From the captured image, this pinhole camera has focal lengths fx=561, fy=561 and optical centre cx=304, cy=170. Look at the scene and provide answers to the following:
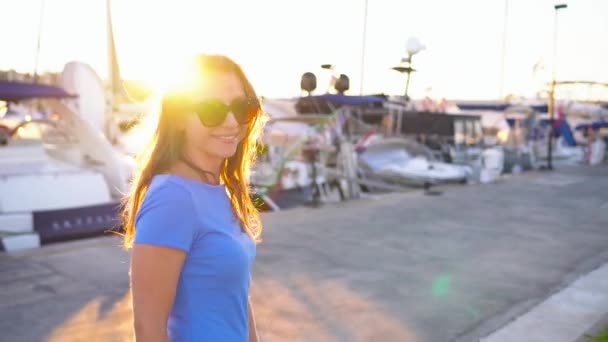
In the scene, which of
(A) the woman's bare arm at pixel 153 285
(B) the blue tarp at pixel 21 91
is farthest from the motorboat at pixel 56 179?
(A) the woman's bare arm at pixel 153 285

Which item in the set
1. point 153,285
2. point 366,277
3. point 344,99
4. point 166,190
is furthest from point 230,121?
point 344,99

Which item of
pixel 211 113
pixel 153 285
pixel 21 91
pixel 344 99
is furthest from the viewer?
pixel 344 99

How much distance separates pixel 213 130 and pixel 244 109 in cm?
12

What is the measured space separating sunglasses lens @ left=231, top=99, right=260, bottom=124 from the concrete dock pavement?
2913 mm

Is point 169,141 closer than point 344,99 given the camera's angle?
Yes

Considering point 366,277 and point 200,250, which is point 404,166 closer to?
point 366,277

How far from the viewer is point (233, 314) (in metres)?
1.66

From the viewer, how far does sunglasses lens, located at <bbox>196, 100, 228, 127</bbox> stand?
162 cm

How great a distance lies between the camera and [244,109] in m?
1.71

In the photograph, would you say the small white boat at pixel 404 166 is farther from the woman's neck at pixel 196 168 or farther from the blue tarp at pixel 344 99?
the woman's neck at pixel 196 168

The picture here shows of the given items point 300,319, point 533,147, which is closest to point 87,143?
point 300,319

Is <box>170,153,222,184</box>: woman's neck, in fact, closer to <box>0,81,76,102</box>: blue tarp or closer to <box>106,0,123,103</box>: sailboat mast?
<box>0,81,76,102</box>: blue tarp

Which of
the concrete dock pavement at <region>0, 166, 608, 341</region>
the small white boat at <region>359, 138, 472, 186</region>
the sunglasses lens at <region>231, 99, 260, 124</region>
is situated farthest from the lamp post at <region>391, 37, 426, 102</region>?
the sunglasses lens at <region>231, 99, 260, 124</region>

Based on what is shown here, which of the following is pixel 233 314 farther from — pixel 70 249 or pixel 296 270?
pixel 70 249
